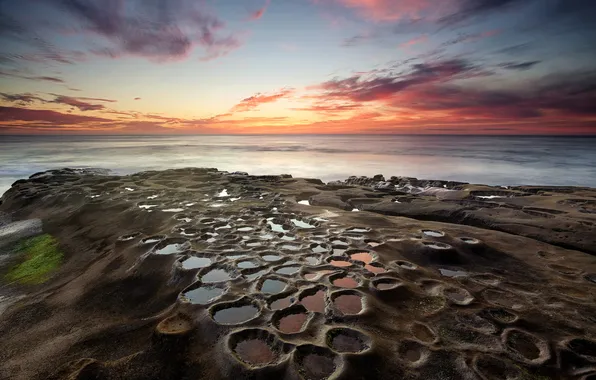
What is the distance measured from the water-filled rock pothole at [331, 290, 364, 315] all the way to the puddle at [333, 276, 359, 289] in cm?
18

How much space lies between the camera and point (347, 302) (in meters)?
3.90

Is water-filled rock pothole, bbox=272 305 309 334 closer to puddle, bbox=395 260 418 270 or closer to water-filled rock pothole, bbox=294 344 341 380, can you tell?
water-filled rock pothole, bbox=294 344 341 380

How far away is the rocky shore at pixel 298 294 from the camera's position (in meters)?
2.94

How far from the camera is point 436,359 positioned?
2920mm

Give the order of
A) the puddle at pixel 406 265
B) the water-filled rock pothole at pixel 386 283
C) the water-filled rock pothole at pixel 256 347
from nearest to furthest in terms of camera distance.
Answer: the water-filled rock pothole at pixel 256 347, the water-filled rock pothole at pixel 386 283, the puddle at pixel 406 265

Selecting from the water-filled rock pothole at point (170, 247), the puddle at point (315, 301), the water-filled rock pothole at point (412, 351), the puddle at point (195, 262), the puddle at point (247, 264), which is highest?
the water-filled rock pothole at point (412, 351)

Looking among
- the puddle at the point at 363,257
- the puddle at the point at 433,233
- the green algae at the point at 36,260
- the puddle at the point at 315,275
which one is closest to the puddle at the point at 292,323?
the puddle at the point at 315,275

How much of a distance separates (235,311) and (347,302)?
1391 millimetres

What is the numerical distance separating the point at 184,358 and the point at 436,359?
7.90 feet

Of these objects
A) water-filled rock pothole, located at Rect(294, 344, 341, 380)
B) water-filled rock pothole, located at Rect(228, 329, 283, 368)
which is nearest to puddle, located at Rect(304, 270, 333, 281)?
water-filled rock pothole, located at Rect(228, 329, 283, 368)

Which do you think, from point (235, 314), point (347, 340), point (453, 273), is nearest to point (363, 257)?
point (453, 273)

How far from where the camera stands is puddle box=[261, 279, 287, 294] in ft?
13.6

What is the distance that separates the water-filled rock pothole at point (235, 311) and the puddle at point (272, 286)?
0.35 metres

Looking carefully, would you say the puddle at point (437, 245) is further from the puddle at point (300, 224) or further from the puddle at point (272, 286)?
the puddle at point (272, 286)
